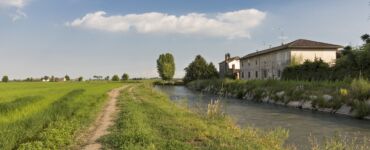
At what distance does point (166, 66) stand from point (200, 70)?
110ft

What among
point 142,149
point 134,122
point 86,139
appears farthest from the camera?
point 134,122

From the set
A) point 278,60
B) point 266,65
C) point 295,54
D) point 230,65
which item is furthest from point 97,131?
point 230,65

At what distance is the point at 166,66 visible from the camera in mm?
128000

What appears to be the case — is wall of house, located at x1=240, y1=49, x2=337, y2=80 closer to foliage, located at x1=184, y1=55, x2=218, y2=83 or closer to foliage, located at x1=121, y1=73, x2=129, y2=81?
→ foliage, located at x1=184, y1=55, x2=218, y2=83

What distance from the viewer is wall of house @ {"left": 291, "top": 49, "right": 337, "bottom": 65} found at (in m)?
52.1

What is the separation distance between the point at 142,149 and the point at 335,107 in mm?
18096

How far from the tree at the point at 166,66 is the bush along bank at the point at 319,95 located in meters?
84.7

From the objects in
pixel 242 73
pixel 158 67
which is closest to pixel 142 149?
pixel 242 73

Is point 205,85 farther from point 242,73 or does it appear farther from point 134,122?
point 134,122

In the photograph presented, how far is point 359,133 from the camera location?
53.0ft

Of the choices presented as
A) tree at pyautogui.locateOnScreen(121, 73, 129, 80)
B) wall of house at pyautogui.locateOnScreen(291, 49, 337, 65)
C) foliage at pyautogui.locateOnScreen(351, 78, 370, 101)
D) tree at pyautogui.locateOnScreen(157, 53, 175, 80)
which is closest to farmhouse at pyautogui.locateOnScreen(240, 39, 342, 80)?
wall of house at pyautogui.locateOnScreen(291, 49, 337, 65)

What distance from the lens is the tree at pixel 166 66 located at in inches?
5034

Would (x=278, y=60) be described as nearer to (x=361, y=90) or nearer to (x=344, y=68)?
(x=344, y=68)

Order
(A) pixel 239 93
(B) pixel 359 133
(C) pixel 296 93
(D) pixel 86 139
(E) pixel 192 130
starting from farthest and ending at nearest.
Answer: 1. (A) pixel 239 93
2. (C) pixel 296 93
3. (B) pixel 359 133
4. (E) pixel 192 130
5. (D) pixel 86 139
